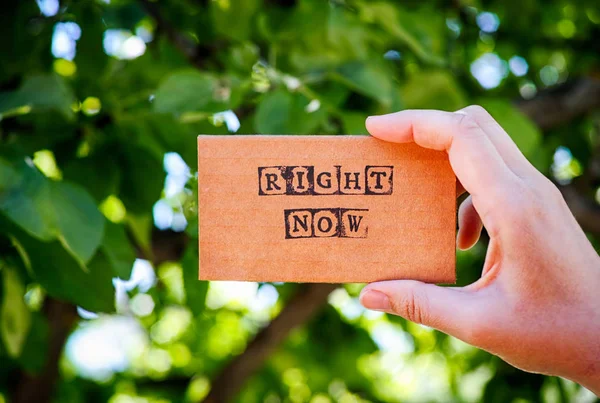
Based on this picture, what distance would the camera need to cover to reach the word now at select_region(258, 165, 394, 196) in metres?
0.53

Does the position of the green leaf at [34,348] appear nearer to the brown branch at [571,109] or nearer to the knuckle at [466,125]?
the knuckle at [466,125]

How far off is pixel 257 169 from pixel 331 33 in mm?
311

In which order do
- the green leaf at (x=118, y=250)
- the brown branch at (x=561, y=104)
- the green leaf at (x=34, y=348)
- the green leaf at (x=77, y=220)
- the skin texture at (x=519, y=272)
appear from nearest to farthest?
1. the skin texture at (x=519, y=272)
2. the green leaf at (x=77, y=220)
3. the green leaf at (x=118, y=250)
4. the green leaf at (x=34, y=348)
5. the brown branch at (x=561, y=104)

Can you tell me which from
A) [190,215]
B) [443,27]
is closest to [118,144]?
[190,215]

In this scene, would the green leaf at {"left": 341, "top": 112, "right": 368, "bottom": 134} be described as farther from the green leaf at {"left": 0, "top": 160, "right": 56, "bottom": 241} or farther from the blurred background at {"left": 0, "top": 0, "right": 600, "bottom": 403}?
the green leaf at {"left": 0, "top": 160, "right": 56, "bottom": 241}

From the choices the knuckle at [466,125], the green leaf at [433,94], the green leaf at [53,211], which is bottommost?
the green leaf at [53,211]

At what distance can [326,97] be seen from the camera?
0.79m

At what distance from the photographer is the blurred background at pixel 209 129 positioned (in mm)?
661

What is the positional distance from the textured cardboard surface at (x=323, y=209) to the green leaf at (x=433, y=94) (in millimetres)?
371

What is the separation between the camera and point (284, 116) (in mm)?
659

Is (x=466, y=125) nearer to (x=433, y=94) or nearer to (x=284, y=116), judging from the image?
(x=284, y=116)

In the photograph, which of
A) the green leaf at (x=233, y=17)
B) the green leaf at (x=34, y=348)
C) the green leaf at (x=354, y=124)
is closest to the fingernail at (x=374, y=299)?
the green leaf at (x=354, y=124)

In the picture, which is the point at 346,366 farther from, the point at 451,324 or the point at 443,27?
the point at 451,324

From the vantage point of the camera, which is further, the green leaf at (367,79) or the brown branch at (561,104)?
the brown branch at (561,104)
